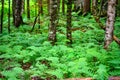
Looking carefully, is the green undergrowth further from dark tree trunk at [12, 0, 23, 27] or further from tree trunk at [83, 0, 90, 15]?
tree trunk at [83, 0, 90, 15]

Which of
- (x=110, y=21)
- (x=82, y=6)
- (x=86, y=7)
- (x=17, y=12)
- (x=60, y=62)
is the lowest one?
(x=60, y=62)

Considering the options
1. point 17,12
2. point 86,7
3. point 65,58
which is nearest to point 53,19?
point 65,58

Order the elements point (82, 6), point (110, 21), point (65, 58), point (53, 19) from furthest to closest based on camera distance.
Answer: point (82, 6) < point (53, 19) < point (110, 21) < point (65, 58)

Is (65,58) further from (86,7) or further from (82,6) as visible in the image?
(82,6)

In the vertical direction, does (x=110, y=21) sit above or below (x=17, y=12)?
below

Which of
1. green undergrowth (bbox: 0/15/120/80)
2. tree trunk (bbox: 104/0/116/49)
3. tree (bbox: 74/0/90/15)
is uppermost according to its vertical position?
tree (bbox: 74/0/90/15)

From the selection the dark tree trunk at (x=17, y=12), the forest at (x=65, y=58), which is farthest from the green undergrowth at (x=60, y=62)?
the dark tree trunk at (x=17, y=12)

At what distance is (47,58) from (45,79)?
4.87ft

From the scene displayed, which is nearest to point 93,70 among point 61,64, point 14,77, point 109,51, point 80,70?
point 80,70

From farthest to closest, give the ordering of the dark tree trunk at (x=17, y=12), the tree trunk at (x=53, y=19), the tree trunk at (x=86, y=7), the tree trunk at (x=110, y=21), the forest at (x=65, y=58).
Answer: the tree trunk at (x=86, y=7) → the dark tree trunk at (x=17, y=12) → the tree trunk at (x=53, y=19) → the tree trunk at (x=110, y=21) → the forest at (x=65, y=58)

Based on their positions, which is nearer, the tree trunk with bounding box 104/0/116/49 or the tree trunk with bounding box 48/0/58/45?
the tree trunk with bounding box 104/0/116/49

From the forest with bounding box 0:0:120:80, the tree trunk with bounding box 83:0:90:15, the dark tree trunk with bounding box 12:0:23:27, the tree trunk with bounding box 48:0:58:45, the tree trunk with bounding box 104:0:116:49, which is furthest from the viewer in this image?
the tree trunk with bounding box 83:0:90:15

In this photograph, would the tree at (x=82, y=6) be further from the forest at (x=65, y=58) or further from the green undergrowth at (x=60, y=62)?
the green undergrowth at (x=60, y=62)

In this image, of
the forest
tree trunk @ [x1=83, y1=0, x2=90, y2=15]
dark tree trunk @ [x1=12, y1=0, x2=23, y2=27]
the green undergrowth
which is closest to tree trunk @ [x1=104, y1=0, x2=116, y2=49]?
the forest
